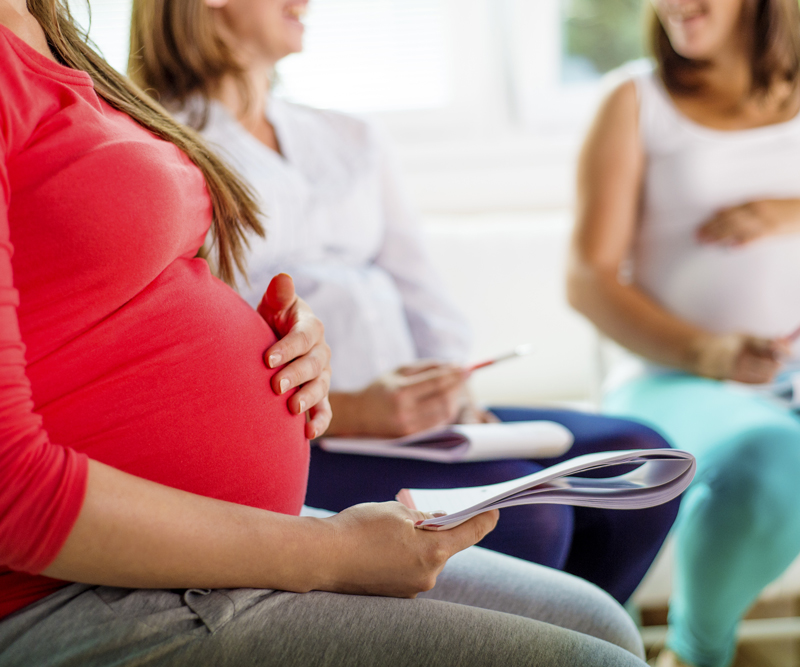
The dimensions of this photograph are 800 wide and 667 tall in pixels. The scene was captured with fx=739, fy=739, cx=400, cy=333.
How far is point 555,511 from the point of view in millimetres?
952

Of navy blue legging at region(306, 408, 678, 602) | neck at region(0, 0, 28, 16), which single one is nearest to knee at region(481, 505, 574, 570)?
navy blue legging at region(306, 408, 678, 602)

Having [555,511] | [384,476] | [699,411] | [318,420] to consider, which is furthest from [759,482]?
[318,420]

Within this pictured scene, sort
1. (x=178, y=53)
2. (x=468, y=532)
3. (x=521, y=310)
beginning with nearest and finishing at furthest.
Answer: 1. (x=468, y=532)
2. (x=178, y=53)
3. (x=521, y=310)

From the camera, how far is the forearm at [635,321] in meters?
1.32

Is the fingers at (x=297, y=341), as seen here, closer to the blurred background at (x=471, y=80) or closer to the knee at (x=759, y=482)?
the knee at (x=759, y=482)

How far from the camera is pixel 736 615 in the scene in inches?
43.3

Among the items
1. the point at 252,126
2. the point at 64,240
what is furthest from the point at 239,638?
the point at 252,126

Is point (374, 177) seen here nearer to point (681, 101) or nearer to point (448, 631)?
point (681, 101)

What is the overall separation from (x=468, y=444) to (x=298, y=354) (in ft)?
1.10

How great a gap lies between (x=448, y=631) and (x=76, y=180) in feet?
1.45

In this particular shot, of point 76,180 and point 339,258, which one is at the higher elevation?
point 76,180

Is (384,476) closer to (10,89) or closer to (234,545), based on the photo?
(234,545)

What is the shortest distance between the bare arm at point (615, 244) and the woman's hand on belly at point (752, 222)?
0.16 meters

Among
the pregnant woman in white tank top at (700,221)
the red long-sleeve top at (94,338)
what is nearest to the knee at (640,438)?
the pregnant woman in white tank top at (700,221)
